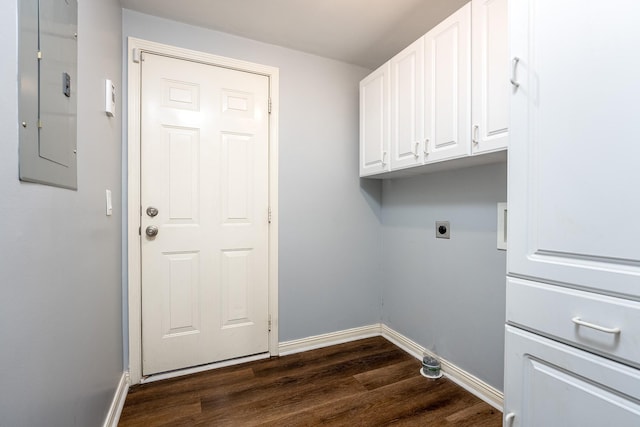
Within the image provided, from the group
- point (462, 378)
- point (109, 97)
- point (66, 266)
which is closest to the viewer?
point (66, 266)

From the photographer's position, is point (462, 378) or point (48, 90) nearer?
point (48, 90)

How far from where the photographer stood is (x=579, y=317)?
2.75 ft

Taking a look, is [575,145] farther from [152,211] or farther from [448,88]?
[152,211]

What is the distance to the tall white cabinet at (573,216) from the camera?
0.75 m

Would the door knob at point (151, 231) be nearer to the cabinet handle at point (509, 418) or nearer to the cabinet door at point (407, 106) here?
the cabinet door at point (407, 106)

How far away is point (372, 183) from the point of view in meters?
2.52

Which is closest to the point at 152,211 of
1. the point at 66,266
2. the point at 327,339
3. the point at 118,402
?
the point at 66,266

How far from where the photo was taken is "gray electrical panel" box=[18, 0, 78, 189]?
0.67m

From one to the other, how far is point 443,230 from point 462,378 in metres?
0.93

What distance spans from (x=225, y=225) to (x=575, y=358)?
1894mm

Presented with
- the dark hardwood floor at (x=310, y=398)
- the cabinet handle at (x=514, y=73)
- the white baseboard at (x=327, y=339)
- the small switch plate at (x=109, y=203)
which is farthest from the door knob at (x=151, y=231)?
the cabinet handle at (x=514, y=73)

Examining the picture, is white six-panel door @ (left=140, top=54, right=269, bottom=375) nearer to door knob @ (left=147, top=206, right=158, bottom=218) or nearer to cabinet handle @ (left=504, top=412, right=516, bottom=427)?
door knob @ (left=147, top=206, right=158, bottom=218)

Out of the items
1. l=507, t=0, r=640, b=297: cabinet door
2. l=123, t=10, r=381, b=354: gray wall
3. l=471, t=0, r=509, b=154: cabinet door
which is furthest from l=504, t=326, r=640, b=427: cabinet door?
l=123, t=10, r=381, b=354: gray wall

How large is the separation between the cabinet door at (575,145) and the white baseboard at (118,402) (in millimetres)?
1925
